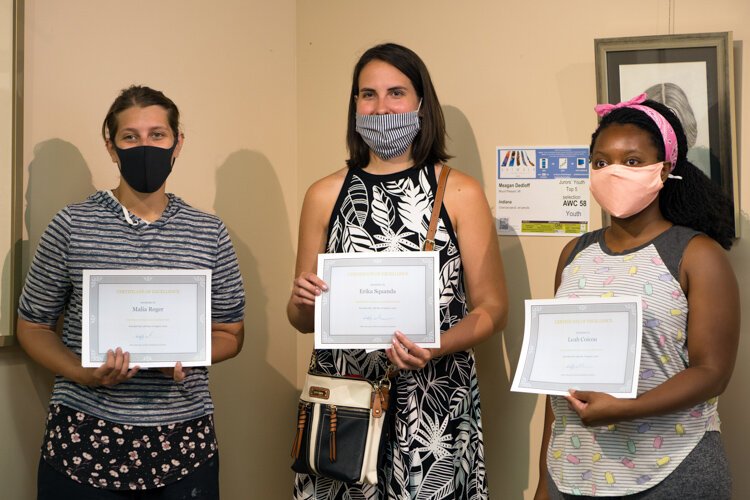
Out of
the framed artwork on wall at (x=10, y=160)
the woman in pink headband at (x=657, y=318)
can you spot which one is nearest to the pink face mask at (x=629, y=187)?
the woman in pink headband at (x=657, y=318)

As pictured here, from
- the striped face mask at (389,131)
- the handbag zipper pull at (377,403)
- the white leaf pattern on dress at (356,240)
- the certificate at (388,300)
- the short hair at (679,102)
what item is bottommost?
the handbag zipper pull at (377,403)

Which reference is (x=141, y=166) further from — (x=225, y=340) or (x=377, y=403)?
(x=377, y=403)

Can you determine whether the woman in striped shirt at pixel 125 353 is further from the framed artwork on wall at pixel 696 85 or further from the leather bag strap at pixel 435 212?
the framed artwork on wall at pixel 696 85

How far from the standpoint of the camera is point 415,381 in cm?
245

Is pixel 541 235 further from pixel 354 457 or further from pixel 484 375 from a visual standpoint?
pixel 354 457

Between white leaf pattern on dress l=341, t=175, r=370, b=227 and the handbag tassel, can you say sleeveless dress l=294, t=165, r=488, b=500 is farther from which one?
the handbag tassel

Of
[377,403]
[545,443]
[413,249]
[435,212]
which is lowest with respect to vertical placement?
[545,443]

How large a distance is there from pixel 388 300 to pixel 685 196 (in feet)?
2.66

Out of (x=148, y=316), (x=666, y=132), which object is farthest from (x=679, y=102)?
(x=148, y=316)

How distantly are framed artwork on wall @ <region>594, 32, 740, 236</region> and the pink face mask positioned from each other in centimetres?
82

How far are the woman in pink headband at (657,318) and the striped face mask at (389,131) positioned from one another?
→ 57 centimetres

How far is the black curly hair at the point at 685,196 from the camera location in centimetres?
216

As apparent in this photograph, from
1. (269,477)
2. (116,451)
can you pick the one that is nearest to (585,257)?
(116,451)

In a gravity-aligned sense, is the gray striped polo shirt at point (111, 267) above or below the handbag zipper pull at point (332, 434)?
above
